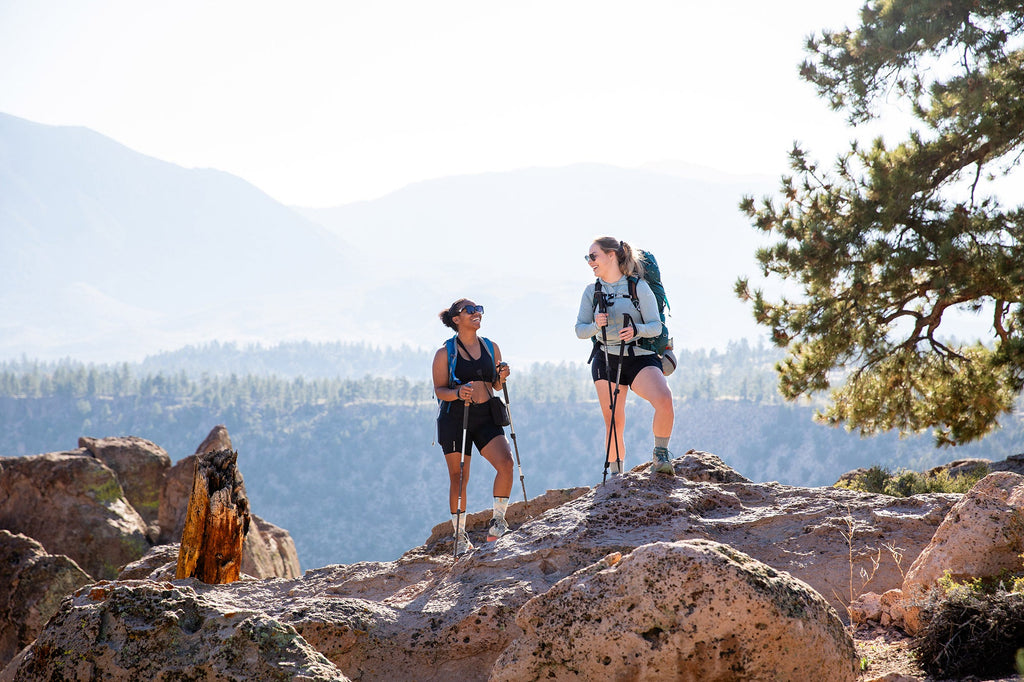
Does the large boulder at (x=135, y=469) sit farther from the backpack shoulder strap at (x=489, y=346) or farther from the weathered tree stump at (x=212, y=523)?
the backpack shoulder strap at (x=489, y=346)

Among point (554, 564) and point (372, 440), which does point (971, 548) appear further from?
point (372, 440)

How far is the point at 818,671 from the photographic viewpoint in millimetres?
4105

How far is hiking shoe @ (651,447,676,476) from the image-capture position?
7.34m

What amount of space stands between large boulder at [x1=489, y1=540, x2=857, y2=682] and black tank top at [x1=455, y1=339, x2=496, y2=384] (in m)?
3.81

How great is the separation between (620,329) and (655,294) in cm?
50

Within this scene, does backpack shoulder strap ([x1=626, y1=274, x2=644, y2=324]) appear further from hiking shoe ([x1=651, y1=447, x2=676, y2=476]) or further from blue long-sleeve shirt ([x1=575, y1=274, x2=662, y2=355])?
hiking shoe ([x1=651, y1=447, x2=676, y2=476])

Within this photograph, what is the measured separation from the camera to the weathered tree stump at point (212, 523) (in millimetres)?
7371

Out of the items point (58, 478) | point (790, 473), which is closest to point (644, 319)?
point (58, 478)

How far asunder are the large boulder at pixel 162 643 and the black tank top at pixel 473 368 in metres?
3.63

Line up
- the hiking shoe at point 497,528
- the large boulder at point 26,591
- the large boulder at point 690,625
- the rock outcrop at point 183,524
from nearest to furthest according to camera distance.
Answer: the large boulder at point 690,625
the hiking shoe at point 497,528
the large boulder at point 26,591
the rock outcrop at point 183,524

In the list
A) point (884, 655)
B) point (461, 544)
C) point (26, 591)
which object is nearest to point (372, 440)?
point (26, 591)

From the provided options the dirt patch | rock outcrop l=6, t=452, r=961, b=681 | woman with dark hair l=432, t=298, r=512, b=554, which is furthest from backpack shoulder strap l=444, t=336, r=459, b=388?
the dirt patch

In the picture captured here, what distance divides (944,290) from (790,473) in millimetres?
145674

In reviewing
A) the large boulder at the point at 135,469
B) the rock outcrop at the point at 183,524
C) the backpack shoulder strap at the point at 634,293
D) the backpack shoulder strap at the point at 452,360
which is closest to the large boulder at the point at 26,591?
the rock outcrop at the point at 183,524
